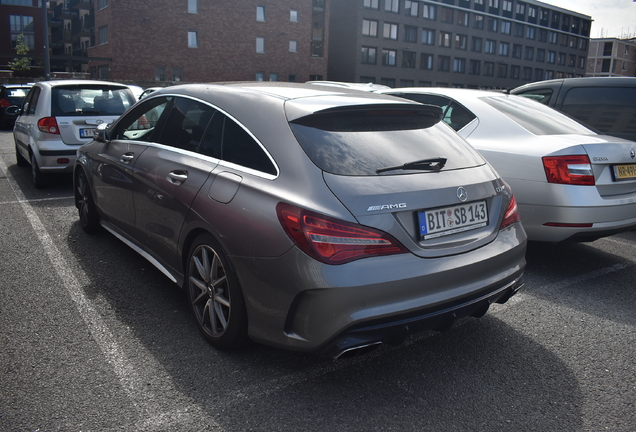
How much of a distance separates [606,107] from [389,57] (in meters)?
59.0

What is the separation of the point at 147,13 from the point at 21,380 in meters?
47.8

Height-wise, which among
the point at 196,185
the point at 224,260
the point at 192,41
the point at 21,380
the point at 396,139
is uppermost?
the point at 192,41

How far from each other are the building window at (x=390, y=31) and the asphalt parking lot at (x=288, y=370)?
6262 cm

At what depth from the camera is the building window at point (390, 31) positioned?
62969mm

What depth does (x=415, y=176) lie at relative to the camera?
2934 mm

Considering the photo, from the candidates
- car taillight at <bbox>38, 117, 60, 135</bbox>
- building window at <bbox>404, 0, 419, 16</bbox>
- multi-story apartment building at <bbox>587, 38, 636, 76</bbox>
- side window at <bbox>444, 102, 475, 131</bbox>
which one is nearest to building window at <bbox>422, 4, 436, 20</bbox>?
building window at <bbox>404, 0, 419, 16</bbox>

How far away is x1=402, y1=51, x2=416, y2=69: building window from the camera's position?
64938 millimetres

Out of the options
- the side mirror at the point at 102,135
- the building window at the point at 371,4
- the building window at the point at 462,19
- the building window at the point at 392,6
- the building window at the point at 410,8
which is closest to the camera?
the side mirror at the point at 102,135

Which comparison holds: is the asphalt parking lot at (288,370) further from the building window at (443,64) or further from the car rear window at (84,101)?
the building window at (443,64)

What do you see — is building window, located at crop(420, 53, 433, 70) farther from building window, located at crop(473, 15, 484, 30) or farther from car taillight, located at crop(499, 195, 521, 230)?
car taillight, located at crop(499, 195, 521, 230)

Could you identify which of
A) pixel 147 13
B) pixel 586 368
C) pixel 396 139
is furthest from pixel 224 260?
pixel 147 13

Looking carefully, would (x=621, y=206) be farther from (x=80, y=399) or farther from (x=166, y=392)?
(x=80, y=399)

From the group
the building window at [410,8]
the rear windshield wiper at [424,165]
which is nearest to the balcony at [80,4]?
the building window at [410,8]

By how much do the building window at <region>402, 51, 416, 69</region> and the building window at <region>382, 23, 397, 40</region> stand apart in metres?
2.38
